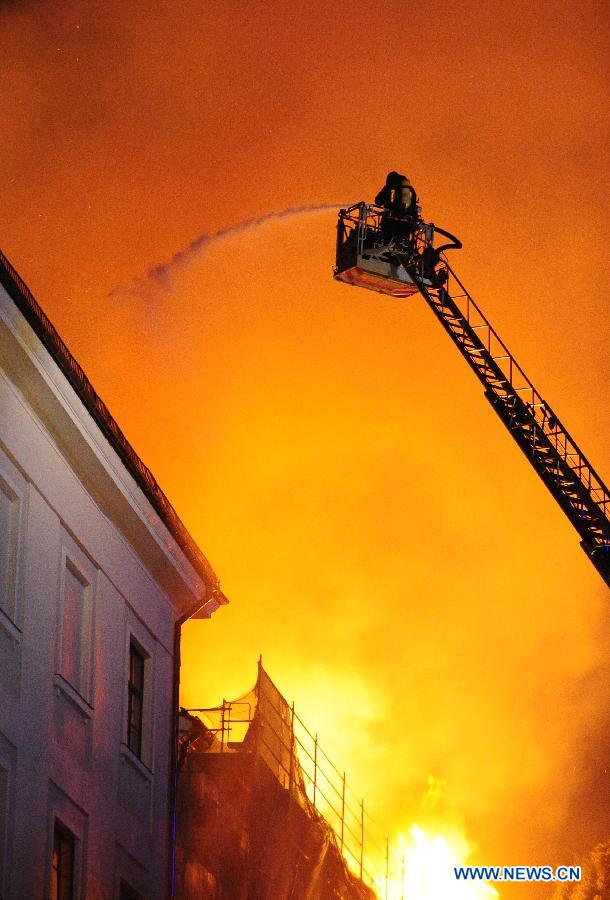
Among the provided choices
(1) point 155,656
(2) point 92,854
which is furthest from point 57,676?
(1) point 155,656

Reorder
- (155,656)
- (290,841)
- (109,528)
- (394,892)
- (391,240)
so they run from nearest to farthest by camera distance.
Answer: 1. (109,528)
2. (155,656)
3. (391,240)
4. (290,841)
5. (394,892)

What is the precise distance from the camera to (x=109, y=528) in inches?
779

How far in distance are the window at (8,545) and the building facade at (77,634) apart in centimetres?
2

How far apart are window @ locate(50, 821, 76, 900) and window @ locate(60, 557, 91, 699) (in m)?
1.73

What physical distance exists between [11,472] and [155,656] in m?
6.54

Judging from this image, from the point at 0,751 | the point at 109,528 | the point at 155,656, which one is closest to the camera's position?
the point at 0,751

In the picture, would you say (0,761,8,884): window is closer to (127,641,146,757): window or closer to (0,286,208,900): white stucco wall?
(0,286,208,900): white stucco wall

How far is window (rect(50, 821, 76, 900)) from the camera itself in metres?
17.1

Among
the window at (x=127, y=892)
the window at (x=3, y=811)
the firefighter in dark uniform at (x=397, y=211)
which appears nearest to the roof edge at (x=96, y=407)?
Answer: the window at (x=3, y=811)

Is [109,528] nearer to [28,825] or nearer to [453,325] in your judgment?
[28,825]

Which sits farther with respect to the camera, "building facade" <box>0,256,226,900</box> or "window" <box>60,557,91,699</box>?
"window" <box>60,557,91,699</box>

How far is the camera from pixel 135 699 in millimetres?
21141

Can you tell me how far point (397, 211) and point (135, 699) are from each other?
10313 millimetres

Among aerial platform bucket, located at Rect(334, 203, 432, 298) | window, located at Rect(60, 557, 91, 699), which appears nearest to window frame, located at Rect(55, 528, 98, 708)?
window, located at Rect(60, 557, 91, 699)
